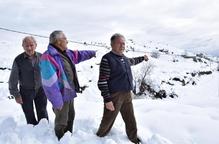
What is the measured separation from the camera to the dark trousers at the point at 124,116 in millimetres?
5117

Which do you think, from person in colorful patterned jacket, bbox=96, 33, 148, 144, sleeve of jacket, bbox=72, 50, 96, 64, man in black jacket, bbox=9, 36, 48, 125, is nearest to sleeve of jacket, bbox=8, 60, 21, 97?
man in black jacket, bbox=9, 36, 48, 125

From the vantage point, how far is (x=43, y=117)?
5.95 metres

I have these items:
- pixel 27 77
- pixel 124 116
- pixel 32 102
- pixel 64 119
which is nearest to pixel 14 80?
pixel 27 77

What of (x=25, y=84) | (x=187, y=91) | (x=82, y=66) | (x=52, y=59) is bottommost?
(x=187, y=91)

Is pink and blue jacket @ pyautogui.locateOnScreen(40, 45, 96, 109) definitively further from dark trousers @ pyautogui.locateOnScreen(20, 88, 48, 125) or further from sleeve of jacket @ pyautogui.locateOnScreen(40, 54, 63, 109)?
dark trousers @ pyautogui.locateOnScreen(20, 88, 48, 125)

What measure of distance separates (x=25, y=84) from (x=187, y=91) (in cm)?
4032

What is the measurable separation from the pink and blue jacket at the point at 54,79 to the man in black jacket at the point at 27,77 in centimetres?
68

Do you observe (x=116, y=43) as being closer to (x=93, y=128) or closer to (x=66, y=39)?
(x=66, y=39)

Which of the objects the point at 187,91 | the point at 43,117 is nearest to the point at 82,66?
the point at 187,91

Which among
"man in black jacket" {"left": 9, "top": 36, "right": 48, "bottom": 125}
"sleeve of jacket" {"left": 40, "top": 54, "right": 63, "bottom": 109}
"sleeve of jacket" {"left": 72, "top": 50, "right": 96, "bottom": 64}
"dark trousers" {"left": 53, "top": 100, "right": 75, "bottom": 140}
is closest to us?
"sleeve of jacket" {"left": 40, "top": 54, "right": 63, "bottom": 109}

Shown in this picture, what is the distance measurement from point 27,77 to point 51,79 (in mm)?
980

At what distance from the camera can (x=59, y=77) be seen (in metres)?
4.90

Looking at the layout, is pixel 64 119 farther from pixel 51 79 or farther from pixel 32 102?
pixel 32 102

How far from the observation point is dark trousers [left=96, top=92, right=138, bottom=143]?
Result: 512 centimetres
